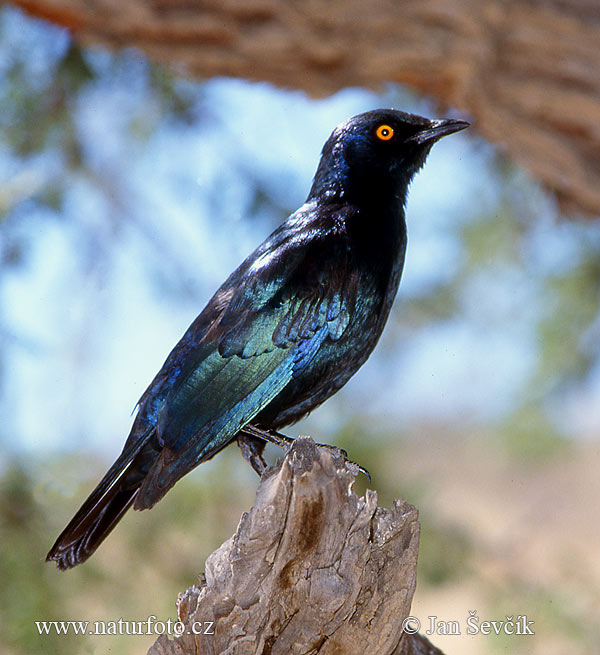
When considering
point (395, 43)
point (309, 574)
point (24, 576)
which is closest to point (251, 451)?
point (309, 574)

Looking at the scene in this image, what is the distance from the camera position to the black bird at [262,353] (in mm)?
2441

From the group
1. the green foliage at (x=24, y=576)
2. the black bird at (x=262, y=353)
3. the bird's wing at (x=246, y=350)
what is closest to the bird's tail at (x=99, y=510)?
the black bird at (x=262, y=353)

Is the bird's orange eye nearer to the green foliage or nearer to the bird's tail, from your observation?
the bird's tail

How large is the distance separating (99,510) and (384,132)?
1.58 meters

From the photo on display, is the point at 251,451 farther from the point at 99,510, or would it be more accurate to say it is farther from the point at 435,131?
the point at 435,131

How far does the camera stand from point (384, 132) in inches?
117

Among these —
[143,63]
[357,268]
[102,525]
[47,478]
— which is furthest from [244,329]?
[143,63]

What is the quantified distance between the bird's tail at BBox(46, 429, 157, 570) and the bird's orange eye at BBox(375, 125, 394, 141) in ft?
4.20

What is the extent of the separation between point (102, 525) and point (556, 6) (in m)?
3.47

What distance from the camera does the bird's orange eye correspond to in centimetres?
296

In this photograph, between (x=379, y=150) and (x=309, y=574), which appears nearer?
(x=309, y=574)

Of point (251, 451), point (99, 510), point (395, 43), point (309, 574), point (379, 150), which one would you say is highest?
point (395, 43)

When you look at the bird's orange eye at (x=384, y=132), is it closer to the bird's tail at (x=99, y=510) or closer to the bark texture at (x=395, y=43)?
the bird's tail at (x=99, y=510)

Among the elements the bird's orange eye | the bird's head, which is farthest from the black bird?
the bird's orange eye
